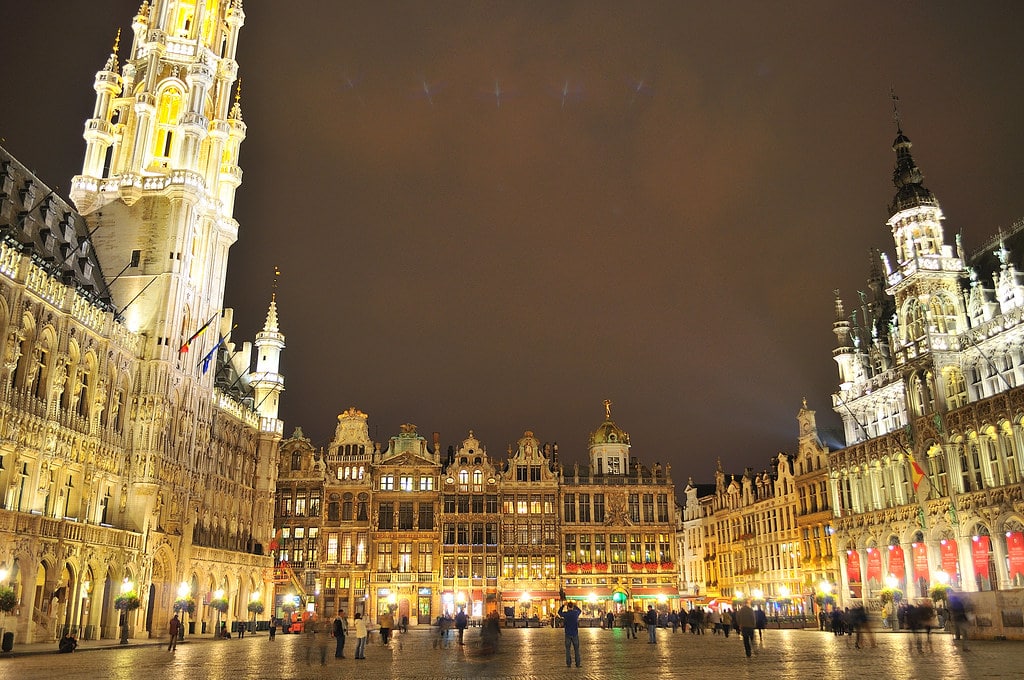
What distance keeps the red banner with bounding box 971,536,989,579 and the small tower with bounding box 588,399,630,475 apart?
47.3 meters

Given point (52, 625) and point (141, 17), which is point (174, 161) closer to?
point (141, 17)

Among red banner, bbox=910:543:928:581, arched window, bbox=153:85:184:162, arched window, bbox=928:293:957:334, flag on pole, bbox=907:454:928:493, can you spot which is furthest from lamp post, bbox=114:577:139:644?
arched window, bbox=928:293:957:334

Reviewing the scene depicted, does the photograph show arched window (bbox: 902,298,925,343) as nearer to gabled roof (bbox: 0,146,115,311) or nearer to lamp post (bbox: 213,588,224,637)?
lamp post (bbox: 213,588,224,637)

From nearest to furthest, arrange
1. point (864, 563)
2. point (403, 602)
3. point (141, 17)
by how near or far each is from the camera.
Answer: point (864, 563) → point (141, 17) → point (403, 602)

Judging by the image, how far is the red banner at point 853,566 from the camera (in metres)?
61.1

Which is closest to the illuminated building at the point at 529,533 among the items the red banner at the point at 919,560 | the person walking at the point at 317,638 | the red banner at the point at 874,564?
the red banner at the point at 874,564

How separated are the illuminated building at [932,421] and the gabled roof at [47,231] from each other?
50.2 metres

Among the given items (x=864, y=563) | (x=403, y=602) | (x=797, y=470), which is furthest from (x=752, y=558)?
(x=403, y=602)

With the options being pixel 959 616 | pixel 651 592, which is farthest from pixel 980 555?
pixel 651 592

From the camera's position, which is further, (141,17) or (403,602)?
(403,602)

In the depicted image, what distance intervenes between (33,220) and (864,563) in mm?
58446

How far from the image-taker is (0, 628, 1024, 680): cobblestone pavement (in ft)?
66.3

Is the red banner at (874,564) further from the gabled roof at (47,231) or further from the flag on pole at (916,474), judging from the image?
the gabled roof at (47,231)

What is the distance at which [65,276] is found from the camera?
147ft
